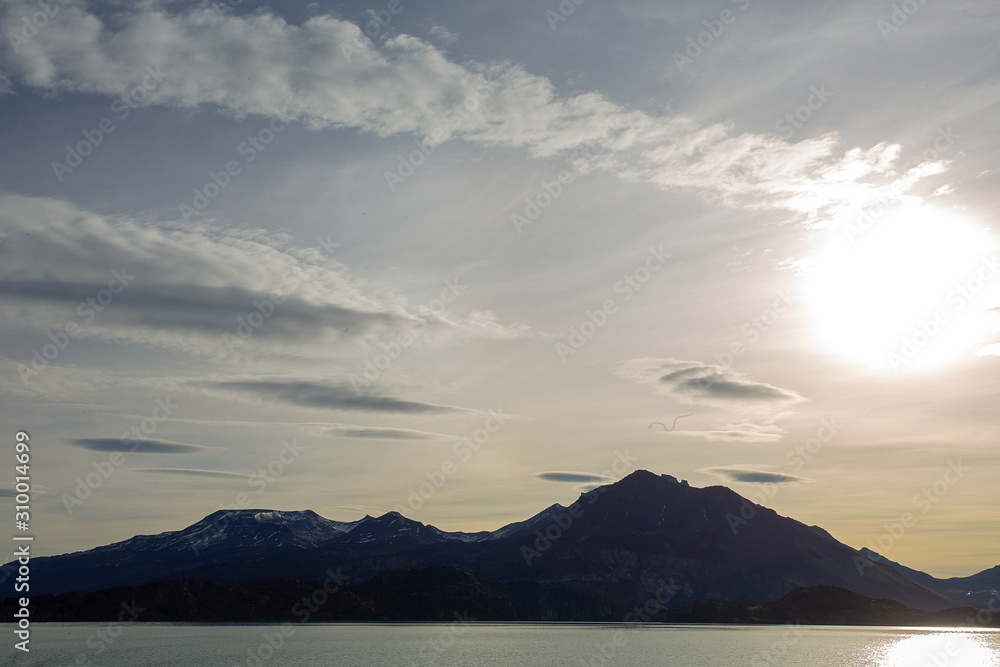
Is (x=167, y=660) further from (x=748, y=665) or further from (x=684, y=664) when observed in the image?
(x=748, y=665)

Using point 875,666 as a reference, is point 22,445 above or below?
above

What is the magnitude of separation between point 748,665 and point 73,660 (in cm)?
15956

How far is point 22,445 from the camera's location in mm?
82500

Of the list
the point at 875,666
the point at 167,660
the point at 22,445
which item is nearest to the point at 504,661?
the point at 167,660

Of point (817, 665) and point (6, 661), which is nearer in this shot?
point (6, 661)

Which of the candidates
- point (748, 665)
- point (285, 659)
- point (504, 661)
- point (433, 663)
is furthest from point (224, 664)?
point (748, 665)

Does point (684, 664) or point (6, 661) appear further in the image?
point (684, 664)

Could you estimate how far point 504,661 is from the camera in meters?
193

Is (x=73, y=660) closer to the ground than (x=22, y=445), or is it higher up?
closer to the ground

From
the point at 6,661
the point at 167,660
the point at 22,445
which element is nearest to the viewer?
the point at 22,445

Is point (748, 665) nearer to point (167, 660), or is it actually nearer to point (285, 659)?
point (285, 659)

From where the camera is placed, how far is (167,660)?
184m

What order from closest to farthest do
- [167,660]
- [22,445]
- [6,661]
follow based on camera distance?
[22,445] < [6,661] < [167,660]

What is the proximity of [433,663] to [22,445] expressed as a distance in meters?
125
